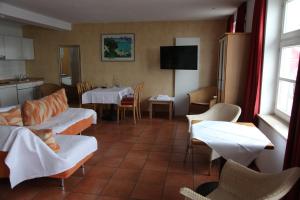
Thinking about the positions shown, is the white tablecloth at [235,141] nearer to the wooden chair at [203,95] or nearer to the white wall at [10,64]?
the wooden chair at [203,95]

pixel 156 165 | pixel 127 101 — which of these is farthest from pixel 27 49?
pixel 156 165

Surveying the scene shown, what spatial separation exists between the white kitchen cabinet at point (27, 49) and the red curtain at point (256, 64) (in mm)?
5569

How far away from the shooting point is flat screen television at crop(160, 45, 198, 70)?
551cm

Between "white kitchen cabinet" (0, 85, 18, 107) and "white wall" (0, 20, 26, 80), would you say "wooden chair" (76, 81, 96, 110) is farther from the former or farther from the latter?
"white wall" (0, 20, 26, 80)

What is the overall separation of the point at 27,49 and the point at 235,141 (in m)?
→ 6.03

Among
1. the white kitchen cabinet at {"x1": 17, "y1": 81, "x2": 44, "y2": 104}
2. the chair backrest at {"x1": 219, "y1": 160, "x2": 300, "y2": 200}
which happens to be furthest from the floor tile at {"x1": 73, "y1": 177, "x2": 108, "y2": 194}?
the white kitchen cabinet at {"x1": 17, "y1": 81, "x2": 44, "y2": 104}

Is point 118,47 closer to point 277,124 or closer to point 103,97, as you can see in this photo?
point 103,97

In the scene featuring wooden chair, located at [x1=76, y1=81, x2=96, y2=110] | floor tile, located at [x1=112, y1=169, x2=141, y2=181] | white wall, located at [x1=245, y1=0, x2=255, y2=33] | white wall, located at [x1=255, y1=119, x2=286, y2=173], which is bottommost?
floor tile, located at [x1=112, y1=169, x2=141, y2=181]

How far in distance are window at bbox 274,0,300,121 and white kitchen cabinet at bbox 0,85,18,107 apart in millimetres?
5419

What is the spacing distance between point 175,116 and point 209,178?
317 centimetres

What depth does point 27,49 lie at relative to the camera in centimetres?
624

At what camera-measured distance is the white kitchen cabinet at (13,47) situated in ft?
18.6

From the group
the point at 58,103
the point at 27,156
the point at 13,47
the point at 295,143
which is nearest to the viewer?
the point at 295,143

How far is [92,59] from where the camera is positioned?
247 inches
